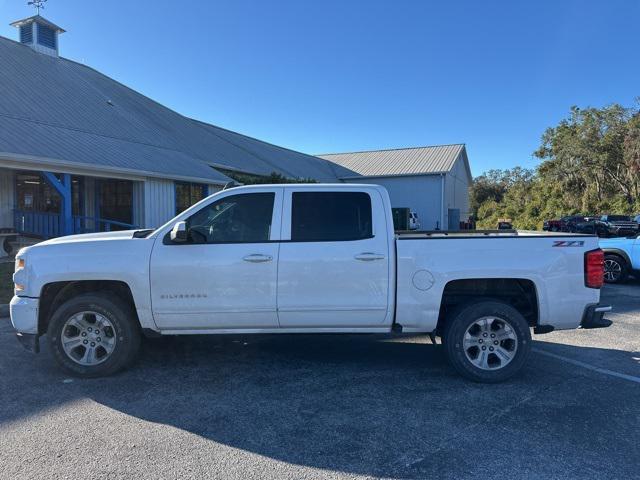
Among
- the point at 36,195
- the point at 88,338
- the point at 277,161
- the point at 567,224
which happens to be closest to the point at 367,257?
the point at 88,338

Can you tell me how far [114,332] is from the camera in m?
4.85

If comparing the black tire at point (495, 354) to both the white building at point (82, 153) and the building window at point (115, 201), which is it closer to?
the white building at point (82, 153)

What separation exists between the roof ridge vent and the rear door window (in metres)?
19.5

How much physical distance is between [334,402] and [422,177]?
1230 inches

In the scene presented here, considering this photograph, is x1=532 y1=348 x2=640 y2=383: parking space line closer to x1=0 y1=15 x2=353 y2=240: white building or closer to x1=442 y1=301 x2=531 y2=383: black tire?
x1=442 y1=301 x2=531 y2=383: black tire

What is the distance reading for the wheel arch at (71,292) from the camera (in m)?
4.91

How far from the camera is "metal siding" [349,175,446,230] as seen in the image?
111ft

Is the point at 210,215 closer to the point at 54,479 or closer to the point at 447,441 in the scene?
the point at 54,479

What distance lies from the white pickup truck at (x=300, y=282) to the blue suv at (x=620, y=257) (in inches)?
291

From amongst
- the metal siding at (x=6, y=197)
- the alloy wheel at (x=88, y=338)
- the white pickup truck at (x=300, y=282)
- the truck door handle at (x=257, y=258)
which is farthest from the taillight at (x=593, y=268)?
the metal siding at (x=6, y=197)

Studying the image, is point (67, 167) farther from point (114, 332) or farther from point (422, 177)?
point (422, 177)

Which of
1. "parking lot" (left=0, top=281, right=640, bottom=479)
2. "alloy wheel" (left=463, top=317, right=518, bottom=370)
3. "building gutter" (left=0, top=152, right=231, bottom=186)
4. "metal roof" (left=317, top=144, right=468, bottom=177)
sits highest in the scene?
"metal roof" (left=317, top=144, right=468, bottom=177)

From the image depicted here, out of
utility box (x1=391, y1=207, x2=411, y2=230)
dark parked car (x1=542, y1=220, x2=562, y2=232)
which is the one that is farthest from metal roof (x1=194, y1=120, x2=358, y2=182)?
dark parked car (x1=542, y1=220, x2=562, y2=232)

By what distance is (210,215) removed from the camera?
16.1 ft
